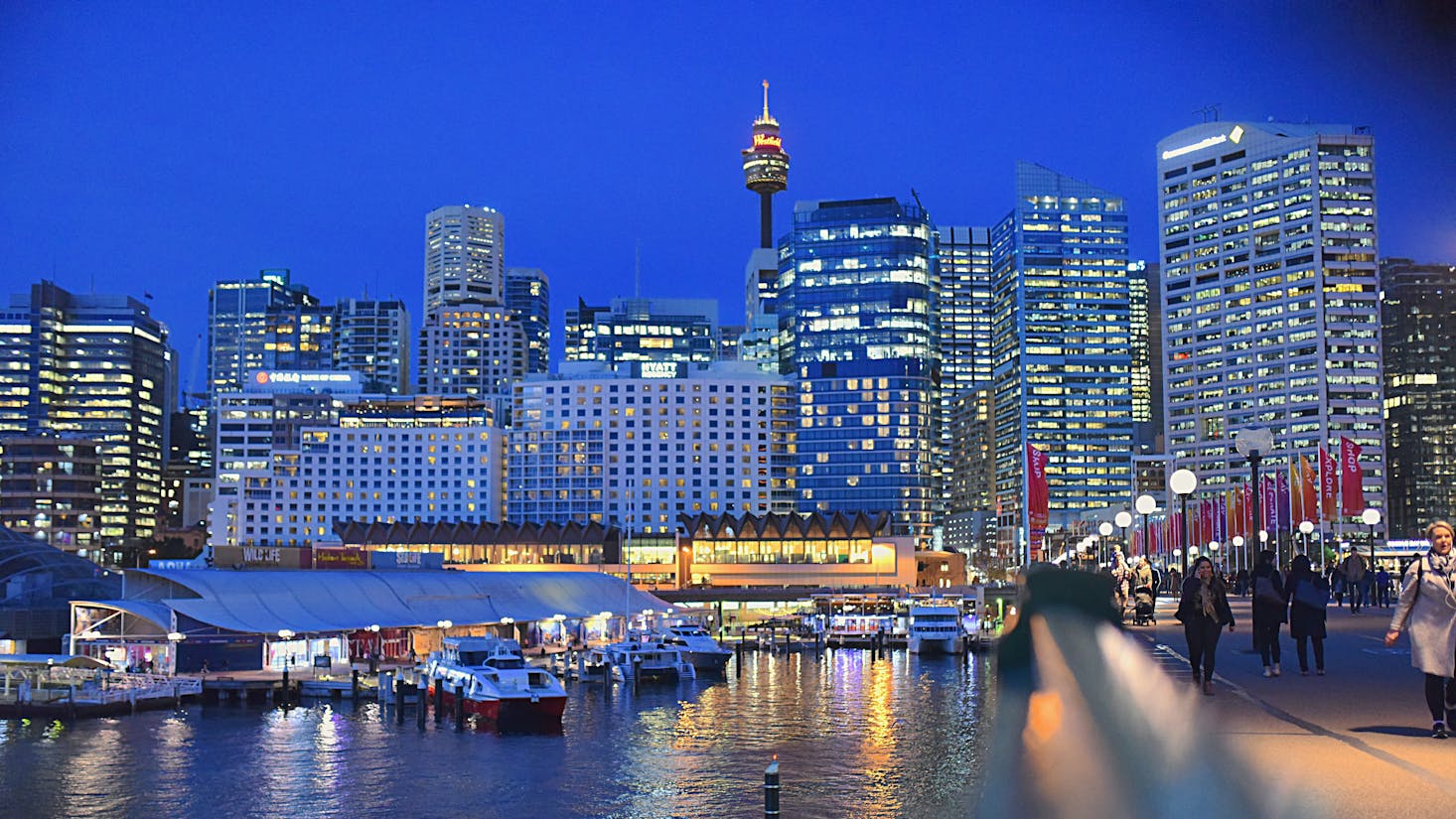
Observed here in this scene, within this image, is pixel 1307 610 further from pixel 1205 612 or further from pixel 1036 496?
pixel 1036 496

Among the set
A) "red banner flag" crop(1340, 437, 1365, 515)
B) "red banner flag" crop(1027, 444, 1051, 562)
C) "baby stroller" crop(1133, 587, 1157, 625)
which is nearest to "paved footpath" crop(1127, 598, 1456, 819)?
"baby stroller" crop(1133, 587, 1157, 625)

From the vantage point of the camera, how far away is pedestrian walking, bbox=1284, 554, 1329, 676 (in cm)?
2661

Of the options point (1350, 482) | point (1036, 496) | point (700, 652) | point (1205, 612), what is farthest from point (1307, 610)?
point (700, 652)

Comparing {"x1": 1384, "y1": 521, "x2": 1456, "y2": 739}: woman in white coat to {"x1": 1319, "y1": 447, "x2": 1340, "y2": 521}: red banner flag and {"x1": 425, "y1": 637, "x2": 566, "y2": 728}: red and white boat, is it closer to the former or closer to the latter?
{"x1": 425, "y1": 637, "x2": 566, "y2": 728}: red and white boat

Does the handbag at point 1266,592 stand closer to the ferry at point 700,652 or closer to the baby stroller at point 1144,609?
the baby stroller at point 1144,609

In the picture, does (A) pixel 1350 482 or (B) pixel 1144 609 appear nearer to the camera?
(B) pixel 1144 609

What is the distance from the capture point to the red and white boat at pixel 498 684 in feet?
188

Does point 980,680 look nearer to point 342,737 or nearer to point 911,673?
point 911,673

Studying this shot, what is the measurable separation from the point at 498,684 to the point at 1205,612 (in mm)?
39110

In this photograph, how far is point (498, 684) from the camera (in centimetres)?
5897

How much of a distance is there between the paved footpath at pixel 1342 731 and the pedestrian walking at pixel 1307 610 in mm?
423

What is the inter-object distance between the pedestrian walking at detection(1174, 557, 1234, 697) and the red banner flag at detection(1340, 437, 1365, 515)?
171 ft

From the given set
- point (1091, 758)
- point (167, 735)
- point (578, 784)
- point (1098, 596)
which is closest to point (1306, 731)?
point (1091, 758)

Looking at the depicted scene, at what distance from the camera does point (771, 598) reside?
18125 centimetres
